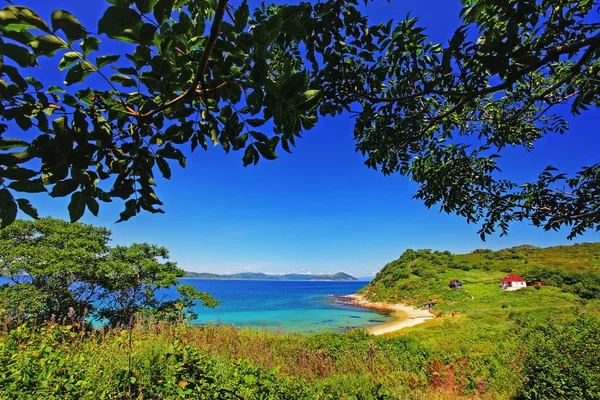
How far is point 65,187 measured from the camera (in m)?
0.70

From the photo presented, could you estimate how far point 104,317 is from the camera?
10852 mm

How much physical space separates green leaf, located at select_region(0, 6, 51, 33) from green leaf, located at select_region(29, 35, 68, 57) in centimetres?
2

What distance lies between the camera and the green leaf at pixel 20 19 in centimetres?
51

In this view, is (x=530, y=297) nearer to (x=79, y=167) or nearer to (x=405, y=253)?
(x=79, y=167)

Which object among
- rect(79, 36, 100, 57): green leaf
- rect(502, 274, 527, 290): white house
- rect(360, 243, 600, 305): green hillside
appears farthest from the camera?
rect(502, 274, 527, 290): white house

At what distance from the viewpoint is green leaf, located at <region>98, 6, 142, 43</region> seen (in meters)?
0.50

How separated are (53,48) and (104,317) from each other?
13602 mm

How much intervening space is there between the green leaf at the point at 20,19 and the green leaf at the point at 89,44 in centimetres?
8

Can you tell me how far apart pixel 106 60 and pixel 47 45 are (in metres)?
0.13

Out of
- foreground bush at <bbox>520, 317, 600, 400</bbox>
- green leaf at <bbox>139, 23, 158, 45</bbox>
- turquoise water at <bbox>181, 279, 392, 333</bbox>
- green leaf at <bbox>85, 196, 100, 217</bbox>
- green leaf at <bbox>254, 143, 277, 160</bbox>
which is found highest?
green leaf at <bbox>139, 23, 158, 45</bbox>

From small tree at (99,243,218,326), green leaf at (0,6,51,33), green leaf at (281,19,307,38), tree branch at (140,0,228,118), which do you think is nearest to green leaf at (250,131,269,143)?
tree branch at (140,0,228,118)

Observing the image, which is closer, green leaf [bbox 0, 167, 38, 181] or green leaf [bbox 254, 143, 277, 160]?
green leaf [bbox 0, 167, 38, 181]

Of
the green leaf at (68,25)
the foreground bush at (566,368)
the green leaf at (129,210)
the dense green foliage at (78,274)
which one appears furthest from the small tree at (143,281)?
the green leaf at (68,25)

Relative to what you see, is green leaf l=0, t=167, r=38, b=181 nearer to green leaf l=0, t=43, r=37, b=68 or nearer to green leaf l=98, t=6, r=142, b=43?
green leaf l=0, t=43, r=37, b=68
